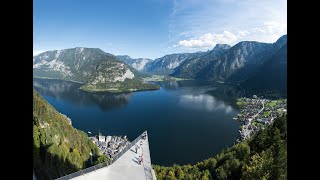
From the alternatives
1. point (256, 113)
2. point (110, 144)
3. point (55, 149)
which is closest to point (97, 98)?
point (256, 113)

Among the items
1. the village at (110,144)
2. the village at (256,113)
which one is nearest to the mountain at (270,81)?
the village at (256,113)

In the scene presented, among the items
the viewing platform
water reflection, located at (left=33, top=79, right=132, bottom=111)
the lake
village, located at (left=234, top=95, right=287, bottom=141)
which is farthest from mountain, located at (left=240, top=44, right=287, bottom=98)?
the viewing platform

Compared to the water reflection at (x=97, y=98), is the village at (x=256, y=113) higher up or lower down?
lower down

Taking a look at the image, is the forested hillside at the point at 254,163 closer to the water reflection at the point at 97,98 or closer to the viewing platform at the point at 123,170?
the viewing platform at the point at 123,170

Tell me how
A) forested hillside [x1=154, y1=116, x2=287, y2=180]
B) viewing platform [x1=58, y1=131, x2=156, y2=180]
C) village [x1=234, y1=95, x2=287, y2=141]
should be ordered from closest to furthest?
viewing platform [x1=58, y1=131, x2=156, y2=180] < forested hillside [x1=154, y1=116, x2=287, y2=180] < village [x1=234, y1=95, x2=287, y2=141]

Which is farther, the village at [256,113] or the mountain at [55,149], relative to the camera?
the village at [256,113]

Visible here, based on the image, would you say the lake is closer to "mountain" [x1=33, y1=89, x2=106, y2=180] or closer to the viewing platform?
"mountain" [x1=33, y1=89, x2=106, y2=180]

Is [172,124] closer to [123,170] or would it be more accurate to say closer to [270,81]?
[123,170]
